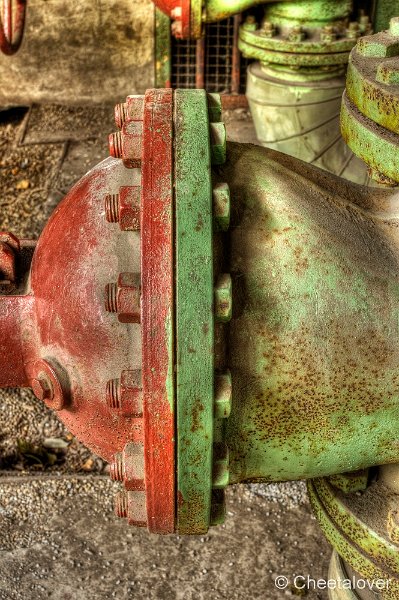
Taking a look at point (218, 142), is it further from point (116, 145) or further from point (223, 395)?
point (223, 395)

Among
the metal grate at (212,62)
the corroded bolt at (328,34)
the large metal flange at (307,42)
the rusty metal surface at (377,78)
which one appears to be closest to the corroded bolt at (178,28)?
the large metal flange at (307,42)

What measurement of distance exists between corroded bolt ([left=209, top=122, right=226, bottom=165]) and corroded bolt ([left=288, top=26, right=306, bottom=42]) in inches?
85.8

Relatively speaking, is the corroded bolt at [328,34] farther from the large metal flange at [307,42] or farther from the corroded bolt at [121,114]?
the corroded bolt at [121,114]

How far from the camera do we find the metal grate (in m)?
4.47

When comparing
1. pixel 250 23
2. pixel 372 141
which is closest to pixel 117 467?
pixel 372 141

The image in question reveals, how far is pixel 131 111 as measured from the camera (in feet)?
4.46

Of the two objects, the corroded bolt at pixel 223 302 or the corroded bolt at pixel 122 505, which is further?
the corroded bolt at pixel 122 505

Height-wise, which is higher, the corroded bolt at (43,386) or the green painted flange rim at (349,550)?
the corroded bolt at (43,386)

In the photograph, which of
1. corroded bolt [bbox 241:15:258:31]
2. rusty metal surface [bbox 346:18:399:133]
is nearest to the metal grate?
corroded bolt [bbox 241:15:258:31]

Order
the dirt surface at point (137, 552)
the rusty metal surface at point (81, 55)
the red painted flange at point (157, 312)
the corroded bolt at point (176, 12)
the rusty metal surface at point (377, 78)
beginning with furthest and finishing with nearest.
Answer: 1. the rusty metal surface at point (81, 55)
2. the corroded bolt at point (176, 12)
3. the dirt surface at point (137, 552)
4. the rusty metal surface at point (377, 78)
5. the red painted flange at point (157, 312)

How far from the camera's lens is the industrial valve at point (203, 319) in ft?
3.90

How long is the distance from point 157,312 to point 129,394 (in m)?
0.14

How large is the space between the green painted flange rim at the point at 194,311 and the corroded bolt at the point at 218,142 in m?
A: 0.03

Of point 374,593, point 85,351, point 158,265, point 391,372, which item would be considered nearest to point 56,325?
point 85,351
